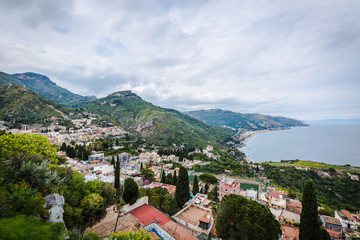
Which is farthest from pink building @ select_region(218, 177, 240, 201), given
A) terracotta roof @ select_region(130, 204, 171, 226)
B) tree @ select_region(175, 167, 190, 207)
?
terracotta roof @ select_region(130, 204, 171, 226)

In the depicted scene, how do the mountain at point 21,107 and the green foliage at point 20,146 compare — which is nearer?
the green foliage at point 20,146

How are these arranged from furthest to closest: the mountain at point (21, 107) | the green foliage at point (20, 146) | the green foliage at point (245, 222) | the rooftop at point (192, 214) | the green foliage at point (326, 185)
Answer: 1. the mountain at point (21, 107)
2. the green foliage at point (326, 185)
3. the rooftop at point (192, 214)
4. the green foliage at point (245, 222)
5. the green foliage at point (20, 146)

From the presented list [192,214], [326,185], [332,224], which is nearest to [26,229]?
[192,214]

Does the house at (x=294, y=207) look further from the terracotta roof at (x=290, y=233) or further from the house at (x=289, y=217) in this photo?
the terracotta roof at (x=290, y=233)

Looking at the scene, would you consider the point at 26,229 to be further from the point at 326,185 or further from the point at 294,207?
the point at 326,185

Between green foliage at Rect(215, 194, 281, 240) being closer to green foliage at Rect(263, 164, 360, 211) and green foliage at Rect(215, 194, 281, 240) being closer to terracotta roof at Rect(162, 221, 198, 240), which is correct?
terracotta roof at Rect(162, 221, 198, 240)

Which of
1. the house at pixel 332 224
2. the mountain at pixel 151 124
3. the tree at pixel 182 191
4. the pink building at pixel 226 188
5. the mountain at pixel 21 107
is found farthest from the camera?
the mountain at pixel 151 124

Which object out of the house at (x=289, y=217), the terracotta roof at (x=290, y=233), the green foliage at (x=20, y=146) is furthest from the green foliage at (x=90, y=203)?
the house at (x=289, y=217)

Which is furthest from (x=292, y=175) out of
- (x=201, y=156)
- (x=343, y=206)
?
(x=201, y=156)
